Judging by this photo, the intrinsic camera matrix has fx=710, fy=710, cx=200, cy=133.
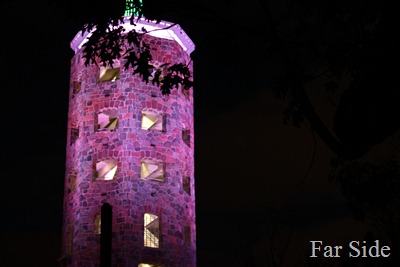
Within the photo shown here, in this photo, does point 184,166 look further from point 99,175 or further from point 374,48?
point 374,48

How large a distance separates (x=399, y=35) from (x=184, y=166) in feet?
100

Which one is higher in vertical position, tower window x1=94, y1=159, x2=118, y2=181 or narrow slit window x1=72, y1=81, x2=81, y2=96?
narrow slit window x1=72, y1=81, x2=81, y2=96

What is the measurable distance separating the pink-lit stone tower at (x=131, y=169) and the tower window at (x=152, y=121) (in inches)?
2.2

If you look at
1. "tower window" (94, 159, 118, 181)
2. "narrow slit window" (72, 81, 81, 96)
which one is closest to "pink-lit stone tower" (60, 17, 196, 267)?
"tower window" (94, 159, 118, 181)

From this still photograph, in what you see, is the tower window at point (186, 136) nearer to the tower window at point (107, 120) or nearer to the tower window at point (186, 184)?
the tower window at point (186, 184)

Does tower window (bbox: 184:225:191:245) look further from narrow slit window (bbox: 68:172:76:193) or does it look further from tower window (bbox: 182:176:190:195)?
narrow slit window (bbox: 68:172:76:193)

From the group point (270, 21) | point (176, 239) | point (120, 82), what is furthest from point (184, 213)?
point (270, 21)

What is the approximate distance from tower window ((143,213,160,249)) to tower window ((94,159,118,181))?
9.84 feet

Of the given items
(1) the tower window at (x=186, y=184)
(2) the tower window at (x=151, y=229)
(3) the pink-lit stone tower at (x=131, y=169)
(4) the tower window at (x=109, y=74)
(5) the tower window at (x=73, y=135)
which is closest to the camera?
(3) the pink-lit stone tower at (x=131, y=169)

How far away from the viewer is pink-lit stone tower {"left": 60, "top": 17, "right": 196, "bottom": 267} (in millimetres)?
35938

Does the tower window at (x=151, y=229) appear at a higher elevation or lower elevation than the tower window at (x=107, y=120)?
lower

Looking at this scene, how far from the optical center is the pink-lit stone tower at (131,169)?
35.9 m

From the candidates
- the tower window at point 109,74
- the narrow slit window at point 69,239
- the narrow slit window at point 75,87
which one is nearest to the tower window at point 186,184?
the narrow slit window at point 69,239

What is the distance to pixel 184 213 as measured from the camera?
3781cm
